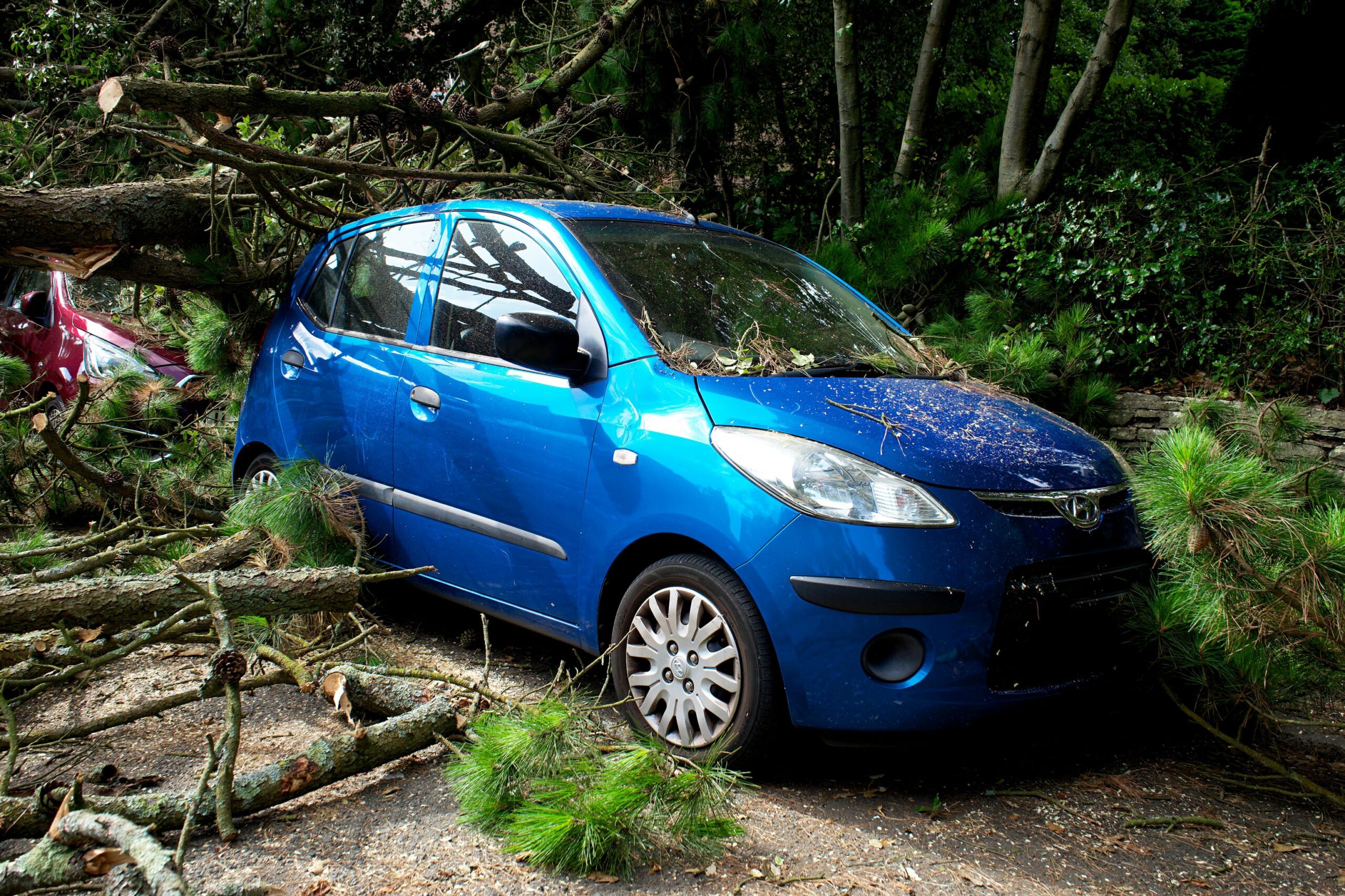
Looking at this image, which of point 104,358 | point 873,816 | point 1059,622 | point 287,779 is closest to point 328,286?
point 287,779

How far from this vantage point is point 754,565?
9.37ft

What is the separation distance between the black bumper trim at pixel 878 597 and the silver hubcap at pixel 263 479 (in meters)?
2.67

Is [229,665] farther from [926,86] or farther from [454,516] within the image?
[926,86]

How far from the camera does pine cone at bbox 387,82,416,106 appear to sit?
524cm

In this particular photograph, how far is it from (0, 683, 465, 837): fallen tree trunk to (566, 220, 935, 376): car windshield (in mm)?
1378

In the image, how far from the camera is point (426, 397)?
393cm

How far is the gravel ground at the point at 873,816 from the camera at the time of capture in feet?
8.21

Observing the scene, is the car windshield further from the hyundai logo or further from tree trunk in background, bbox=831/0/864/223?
tree trunk in background, bbox=831/0/864/223

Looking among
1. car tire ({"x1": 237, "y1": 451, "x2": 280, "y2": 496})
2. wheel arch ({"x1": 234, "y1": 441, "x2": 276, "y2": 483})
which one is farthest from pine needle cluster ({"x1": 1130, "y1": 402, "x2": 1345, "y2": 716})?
wheel arch ({"x1": 234, "y1": 441, "x2": 276, "y2": 483})

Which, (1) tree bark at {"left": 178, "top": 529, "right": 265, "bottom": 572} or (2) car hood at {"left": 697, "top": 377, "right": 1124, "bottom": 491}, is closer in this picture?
(2) car hood at {"left": 697, "top": 377, "right": 1124, "bottom": 491}

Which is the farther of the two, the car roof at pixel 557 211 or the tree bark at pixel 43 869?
the car roof at pixel 557 211

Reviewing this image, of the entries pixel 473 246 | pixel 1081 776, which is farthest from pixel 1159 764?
pixel 473 246

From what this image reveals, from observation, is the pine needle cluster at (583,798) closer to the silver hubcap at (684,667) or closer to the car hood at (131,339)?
the silver hubcap at (684,667)

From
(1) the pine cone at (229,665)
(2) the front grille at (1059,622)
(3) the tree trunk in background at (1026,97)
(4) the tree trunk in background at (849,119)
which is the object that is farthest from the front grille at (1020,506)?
(4) the tree trunk in background at (849,119)
